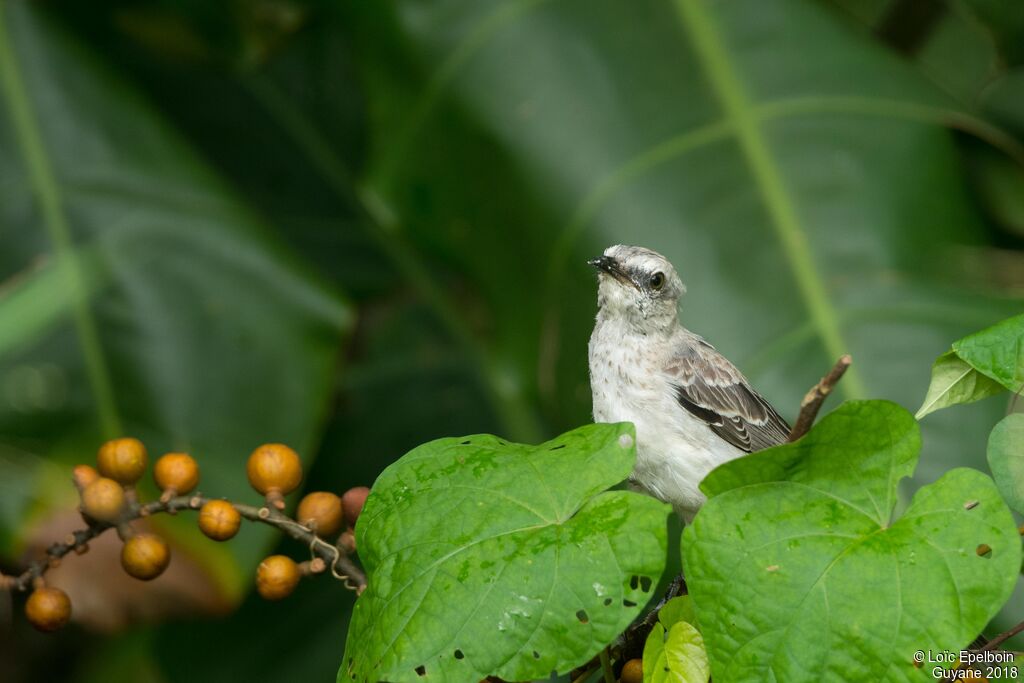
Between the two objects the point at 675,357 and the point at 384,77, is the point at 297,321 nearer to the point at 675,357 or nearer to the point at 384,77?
the point at 384,77

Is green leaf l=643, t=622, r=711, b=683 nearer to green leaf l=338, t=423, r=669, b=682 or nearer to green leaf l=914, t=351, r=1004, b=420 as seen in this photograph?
green leaf l=338, t=423, r=669, b=682

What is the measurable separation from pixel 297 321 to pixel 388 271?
34.6 inches

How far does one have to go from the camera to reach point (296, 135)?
11.4 feet

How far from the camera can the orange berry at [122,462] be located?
1.35 meters

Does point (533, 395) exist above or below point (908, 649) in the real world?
above

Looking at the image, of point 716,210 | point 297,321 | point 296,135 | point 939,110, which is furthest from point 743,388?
point 296,135

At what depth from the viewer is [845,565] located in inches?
38.1

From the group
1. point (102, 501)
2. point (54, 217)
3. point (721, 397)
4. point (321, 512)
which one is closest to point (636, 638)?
point (321, 512)

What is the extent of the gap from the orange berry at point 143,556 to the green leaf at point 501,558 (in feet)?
1.11

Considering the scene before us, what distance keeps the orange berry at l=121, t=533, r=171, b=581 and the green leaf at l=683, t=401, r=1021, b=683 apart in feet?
2.27

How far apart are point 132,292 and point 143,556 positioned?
1.47m

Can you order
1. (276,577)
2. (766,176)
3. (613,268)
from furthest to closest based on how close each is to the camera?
1. (766,176)
2. (613,268)
3. (276,577)

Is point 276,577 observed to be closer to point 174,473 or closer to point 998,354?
point 174,473

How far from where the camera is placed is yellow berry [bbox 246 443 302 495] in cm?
136
